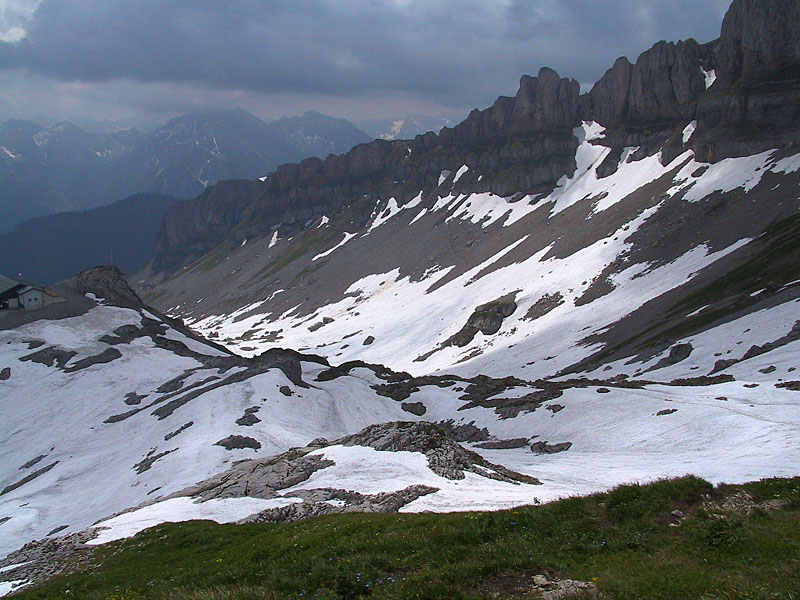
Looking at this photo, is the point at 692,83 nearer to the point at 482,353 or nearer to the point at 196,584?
the point at 482,353

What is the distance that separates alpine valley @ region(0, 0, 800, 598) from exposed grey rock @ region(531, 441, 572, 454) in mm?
367

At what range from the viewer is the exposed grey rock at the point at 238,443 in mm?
47594

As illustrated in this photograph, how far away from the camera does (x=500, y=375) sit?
317 ft

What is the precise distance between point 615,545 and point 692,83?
192m

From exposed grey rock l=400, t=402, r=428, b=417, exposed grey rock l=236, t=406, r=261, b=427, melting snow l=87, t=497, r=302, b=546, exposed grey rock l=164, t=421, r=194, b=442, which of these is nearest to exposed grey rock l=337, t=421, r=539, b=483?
melting snow l=87, t=497, r=302, b=546

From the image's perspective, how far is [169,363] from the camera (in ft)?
268

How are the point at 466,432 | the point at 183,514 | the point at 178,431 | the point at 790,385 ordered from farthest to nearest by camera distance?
the point at 466,432 < the point at 178,431 < the point at 790,385 < the point at 183,514

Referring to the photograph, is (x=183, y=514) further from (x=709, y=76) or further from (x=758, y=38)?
(x=709, y=76)

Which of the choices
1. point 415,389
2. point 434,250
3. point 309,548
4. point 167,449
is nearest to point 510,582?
point 309,548

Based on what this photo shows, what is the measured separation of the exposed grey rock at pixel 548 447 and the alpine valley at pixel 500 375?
37 cm

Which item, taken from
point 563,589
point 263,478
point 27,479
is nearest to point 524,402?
point 263,478

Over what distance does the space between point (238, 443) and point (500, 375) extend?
5718 cm

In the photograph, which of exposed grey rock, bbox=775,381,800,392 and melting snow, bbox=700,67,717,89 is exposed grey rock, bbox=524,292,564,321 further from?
melting snow, bbox=700,67,717,89

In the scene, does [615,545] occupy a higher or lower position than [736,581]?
lower
